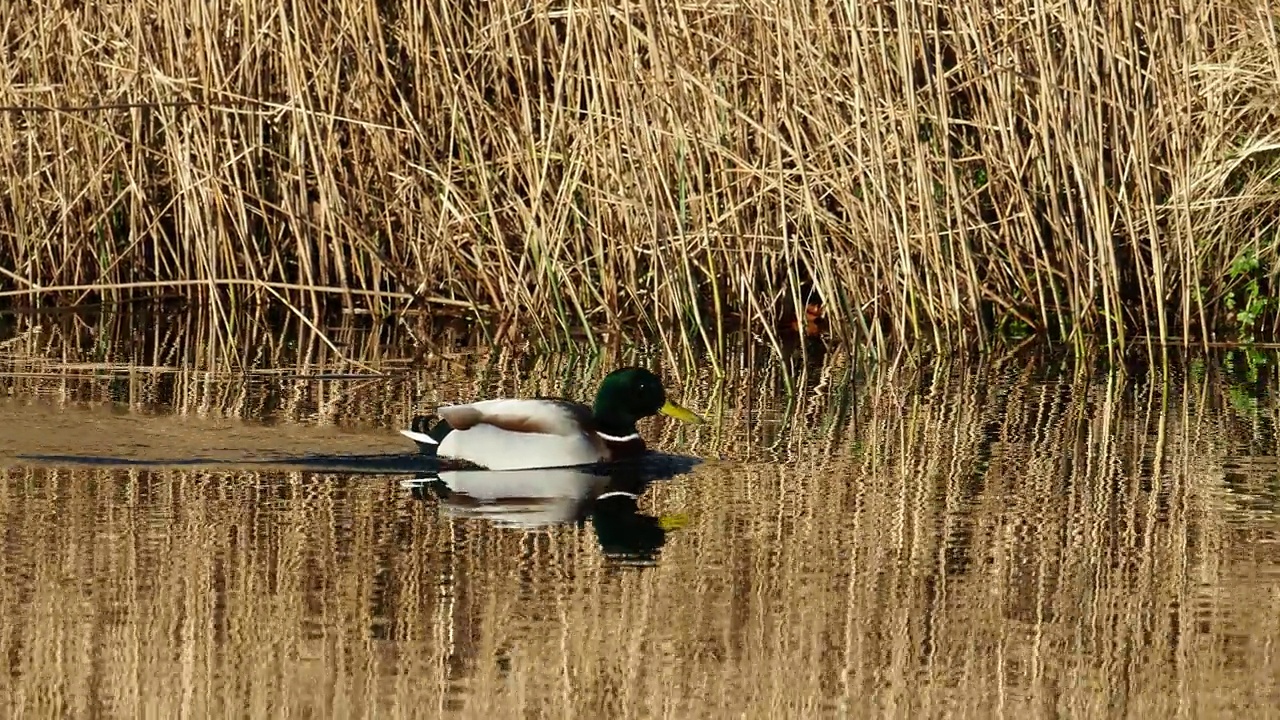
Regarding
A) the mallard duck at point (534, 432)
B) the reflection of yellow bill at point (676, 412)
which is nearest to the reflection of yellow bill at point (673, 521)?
the mallard duck at point (534, 432)

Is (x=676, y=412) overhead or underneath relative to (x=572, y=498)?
overhead

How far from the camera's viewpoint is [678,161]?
9953 millimetres

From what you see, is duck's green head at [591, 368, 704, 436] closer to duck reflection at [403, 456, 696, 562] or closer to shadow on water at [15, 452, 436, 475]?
duck reflection at [403, 456, 696, 562]

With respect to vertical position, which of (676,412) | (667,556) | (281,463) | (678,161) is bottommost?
(667,556)

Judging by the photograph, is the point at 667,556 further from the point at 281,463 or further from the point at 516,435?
the point at 281,463

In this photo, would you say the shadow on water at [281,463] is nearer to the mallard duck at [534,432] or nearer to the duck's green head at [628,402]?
the mallard duck at [534,432]

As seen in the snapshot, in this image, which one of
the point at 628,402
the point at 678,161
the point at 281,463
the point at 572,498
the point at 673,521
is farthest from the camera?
the point at 678,161

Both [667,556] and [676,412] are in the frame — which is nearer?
[667,556]

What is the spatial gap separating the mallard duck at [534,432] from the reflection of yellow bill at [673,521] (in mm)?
1005

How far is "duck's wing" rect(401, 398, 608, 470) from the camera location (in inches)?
293

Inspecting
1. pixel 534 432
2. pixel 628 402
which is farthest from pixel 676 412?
pixel 534 432

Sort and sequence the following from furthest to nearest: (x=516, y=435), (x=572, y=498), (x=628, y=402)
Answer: (x=628, y=402) < (x=516, y=435) < (x=572, y=498)

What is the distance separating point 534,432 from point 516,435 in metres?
0.06

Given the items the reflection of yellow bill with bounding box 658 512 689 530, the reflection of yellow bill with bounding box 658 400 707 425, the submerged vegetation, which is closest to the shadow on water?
the reflection of yellow bill with bounding box 658 400 707 425
